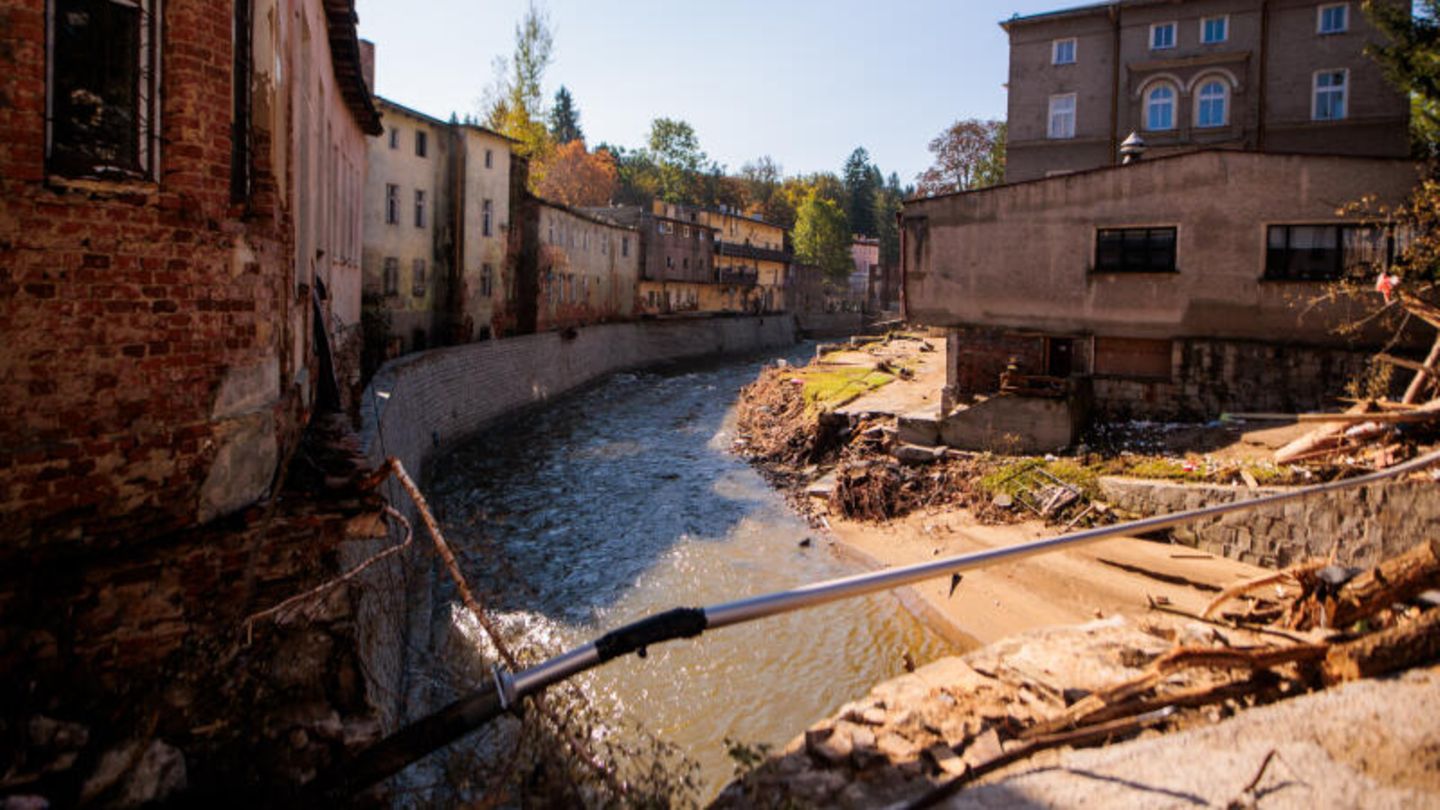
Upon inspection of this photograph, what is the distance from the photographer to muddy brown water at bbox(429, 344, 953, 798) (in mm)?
11312

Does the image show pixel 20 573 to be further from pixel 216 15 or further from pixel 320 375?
pixel 320 375

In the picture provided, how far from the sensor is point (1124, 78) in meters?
30.2

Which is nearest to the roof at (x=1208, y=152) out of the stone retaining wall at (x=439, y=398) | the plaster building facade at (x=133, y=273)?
the stone retaining wall at (x=439, y=398)

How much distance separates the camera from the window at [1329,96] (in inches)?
1081

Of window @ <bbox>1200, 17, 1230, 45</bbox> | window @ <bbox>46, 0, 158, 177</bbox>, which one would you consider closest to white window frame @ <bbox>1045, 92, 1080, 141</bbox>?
window @ <bbox>1200, 17, 1230, 45</bbox>

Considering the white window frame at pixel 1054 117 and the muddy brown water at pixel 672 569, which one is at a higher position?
the white window frame at pixel 1054 117

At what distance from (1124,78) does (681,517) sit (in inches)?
936

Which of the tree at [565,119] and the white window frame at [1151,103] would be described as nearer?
the white window frame at [1151,103]

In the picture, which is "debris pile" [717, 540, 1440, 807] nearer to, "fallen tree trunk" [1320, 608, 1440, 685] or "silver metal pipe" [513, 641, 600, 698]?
"fallen tree trunk" [1320, 608, 1440, 685]

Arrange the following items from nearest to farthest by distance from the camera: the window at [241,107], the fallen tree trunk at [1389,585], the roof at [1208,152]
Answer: the window at [241,107]
the fallen tree trunk at [1389,585]
the roof at [1208,152]

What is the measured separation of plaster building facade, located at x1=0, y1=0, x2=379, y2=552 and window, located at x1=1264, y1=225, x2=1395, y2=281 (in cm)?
1986

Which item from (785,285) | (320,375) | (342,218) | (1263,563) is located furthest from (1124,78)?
(785,285)

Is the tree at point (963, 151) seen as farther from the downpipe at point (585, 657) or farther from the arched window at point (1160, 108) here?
the downpipe at point (585, 657)

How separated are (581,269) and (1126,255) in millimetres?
29556
